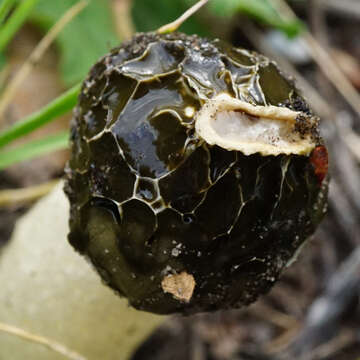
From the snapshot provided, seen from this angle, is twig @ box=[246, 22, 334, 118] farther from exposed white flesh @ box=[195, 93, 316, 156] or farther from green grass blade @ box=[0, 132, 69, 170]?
exposed white flesh @ box=[195, 93, 316, 156]

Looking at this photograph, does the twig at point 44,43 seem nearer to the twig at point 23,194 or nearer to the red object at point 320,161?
the twig at point 23,194

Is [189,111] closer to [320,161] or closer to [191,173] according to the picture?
[191,173]

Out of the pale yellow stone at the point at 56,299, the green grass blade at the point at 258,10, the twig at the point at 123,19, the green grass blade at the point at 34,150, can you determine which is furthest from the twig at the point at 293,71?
the pale yellow stone at the point at 56,299

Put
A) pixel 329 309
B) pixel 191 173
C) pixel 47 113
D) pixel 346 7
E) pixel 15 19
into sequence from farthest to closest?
1. pixel 346 7
2. pixel 329 309
3. pixel 15 19
4. pixel 47 113
5. pixel 191 173

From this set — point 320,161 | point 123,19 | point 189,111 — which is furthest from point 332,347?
point 123,19

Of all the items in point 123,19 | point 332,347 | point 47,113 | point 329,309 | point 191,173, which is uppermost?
point 191,173

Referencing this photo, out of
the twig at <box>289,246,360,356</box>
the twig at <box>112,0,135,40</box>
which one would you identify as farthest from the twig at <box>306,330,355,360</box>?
the twig at <box>112,0,135,40</box>
